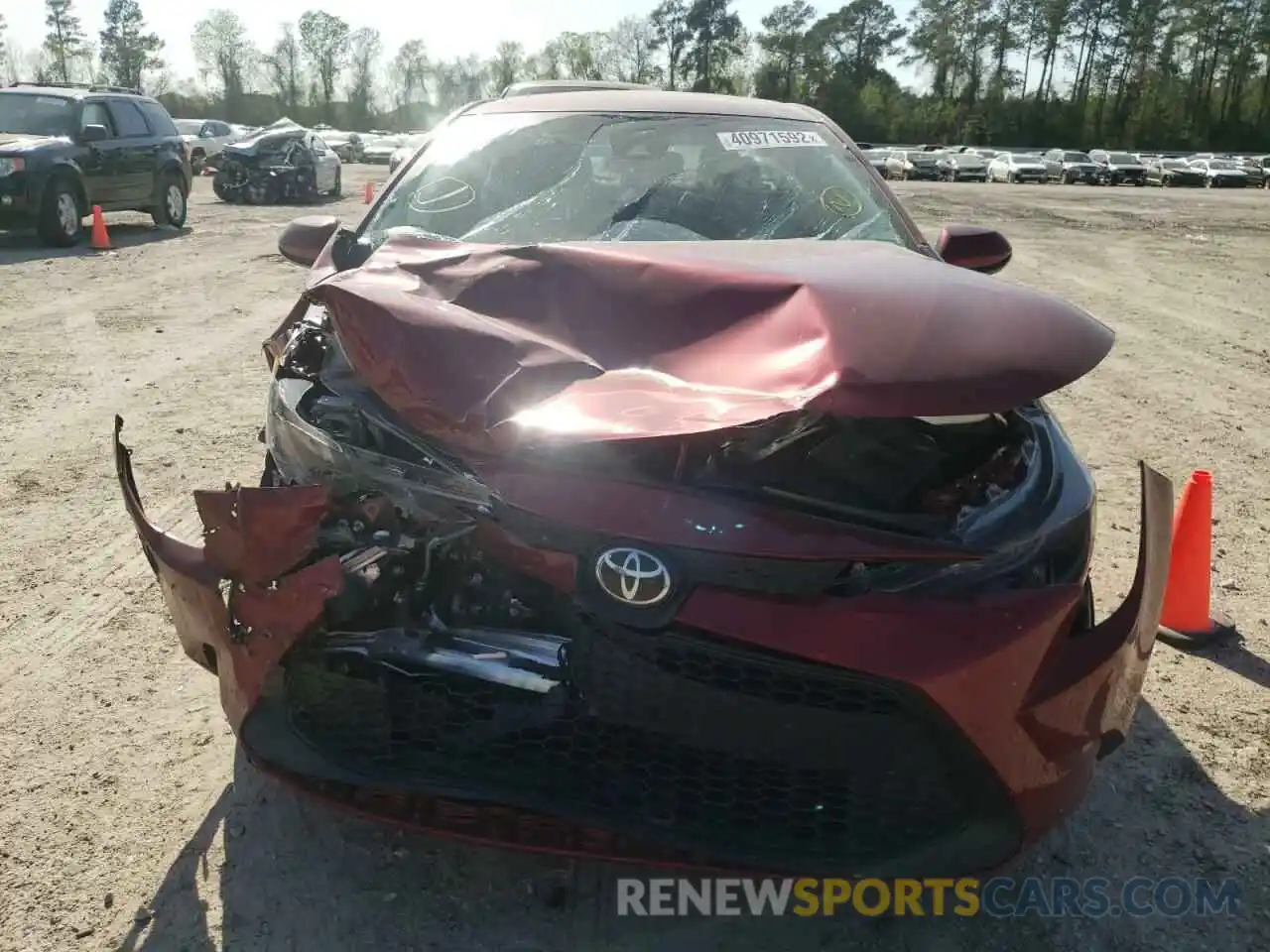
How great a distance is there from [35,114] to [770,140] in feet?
38.2

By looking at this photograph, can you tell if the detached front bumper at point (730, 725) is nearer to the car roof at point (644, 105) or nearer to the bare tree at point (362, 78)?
the car roof at point (644, 105)

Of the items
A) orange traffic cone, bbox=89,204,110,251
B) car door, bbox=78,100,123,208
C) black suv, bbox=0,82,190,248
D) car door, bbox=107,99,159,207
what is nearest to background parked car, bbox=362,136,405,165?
black suv, bbox=0,82,190,248

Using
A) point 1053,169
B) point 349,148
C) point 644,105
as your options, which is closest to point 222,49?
point 349,148

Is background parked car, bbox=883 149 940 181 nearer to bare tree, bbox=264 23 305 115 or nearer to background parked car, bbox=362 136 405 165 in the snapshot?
background parked car, bbox=362 136 405 165

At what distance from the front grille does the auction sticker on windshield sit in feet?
7.64

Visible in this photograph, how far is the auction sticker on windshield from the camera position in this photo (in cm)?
362

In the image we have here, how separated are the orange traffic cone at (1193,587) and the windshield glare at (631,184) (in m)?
1.34

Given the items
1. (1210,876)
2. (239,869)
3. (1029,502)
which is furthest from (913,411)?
(239,869)

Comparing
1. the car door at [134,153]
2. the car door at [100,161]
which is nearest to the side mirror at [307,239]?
the car door at [100,161]

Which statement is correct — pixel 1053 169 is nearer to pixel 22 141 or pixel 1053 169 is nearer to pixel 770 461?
pixel 22 141

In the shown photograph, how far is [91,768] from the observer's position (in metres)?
2.60

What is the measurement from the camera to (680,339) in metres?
2.21

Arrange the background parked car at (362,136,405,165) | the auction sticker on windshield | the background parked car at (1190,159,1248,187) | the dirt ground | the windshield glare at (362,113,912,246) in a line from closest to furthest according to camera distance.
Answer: the dirt ground < the windshield glare at (362,113,912,246) < the auction sticker on windshield < the background parked car at (1190,159,1248,187) < the background parked car at (362,136,405,165)

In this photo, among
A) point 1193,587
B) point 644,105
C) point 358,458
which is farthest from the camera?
point 644,105
